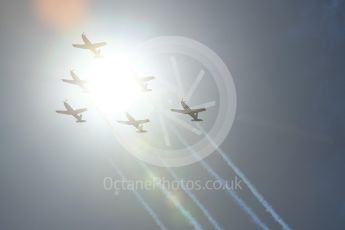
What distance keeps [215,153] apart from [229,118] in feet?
38.6

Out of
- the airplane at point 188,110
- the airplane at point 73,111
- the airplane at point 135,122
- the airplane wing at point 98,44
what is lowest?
the airplane at point 188,110

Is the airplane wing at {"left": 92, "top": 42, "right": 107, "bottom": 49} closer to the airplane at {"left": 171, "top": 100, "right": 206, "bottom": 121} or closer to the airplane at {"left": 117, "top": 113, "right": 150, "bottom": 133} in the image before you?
the airplane at {"left": 117, "top": 113, "right": 150, "bottom": 133}

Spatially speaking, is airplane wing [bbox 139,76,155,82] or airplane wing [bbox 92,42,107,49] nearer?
airplane wing [bbox 92,42,107,49]

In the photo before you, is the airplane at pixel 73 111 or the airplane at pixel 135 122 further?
the airplane at pixel 135 122

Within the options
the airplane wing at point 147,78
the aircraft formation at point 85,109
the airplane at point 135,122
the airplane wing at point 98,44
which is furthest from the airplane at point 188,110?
the airplane wing at point 98,44

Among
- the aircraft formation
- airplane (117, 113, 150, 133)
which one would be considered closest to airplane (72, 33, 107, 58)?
the aircraft formation

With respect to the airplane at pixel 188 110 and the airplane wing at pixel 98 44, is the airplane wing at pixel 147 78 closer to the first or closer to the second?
the airplane at pixel 188 110

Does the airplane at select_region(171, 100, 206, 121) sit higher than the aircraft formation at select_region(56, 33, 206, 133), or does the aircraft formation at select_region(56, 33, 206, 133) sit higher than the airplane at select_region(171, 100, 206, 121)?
the aircraft formation at select_region(56, 33, 206, 133)

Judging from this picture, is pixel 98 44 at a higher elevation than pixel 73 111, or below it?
higher

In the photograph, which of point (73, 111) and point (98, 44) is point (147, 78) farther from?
point (73, 111)

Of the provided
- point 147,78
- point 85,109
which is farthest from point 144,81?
point 85,109

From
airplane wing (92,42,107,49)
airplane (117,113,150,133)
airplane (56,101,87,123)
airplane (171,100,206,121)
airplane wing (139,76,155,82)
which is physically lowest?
airplane (171,100,206,121)

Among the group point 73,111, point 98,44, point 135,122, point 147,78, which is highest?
point 98,44

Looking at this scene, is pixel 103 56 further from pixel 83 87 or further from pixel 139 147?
pixel 139 147
